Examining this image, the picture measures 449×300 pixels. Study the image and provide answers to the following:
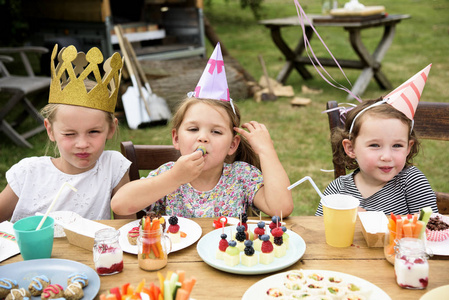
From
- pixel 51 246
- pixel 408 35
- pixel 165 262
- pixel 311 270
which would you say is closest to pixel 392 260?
pixel 311 270

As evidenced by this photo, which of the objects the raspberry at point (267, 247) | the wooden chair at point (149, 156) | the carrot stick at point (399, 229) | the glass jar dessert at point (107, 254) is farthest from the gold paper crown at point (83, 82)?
the carrot stick at point (399, 229)

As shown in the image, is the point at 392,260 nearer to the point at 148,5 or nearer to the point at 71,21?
the point at 71,21

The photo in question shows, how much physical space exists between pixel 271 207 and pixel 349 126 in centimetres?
63

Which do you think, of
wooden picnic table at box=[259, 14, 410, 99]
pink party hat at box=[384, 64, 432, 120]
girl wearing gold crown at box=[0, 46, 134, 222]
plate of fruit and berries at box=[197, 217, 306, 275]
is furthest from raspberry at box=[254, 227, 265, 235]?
wooden picnic table at box=[259, 14, 410, 99]

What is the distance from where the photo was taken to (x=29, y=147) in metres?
5.49

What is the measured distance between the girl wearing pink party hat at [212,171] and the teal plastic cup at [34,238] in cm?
33

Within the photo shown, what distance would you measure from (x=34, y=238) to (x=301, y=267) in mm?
820

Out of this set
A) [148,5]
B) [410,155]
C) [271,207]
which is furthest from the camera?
[148,5]

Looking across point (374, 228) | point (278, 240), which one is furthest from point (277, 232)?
point (374, 228)

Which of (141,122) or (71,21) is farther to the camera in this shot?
(71,21)

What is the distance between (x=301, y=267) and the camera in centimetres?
148

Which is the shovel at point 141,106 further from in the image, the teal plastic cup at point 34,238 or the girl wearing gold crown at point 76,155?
the teal plastic cup at point 34,238

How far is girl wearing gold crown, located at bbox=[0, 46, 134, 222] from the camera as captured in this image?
201 centimetres

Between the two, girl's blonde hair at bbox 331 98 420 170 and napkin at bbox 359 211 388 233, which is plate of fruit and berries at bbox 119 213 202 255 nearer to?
napkin at bbox 359 211 388 233
